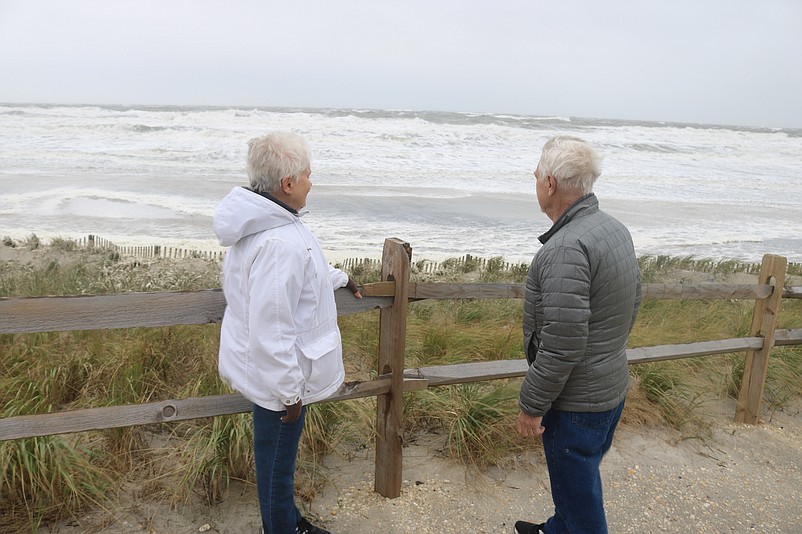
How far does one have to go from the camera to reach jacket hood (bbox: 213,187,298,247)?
231 cm

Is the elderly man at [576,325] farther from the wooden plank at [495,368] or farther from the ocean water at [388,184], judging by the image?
the ocean water at [388,184]

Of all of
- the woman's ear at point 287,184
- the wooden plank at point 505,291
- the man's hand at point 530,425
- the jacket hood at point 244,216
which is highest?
the woman's ear at point 287,184

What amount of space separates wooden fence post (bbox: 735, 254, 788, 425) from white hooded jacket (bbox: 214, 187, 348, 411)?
3645 millimetres

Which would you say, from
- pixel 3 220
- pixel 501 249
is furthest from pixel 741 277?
pixel 3 220

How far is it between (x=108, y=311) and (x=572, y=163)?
196 cm

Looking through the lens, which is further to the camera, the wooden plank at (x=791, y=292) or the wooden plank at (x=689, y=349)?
the wooden plank at (x=791, y=292)

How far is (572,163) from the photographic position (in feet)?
7.89

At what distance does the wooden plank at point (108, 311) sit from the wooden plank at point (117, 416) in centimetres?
38

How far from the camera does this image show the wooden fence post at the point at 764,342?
4660 millimetres

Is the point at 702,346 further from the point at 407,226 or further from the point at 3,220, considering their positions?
the point at 3,220

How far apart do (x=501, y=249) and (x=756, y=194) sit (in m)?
14.5

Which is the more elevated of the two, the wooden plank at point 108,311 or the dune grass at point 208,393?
the wooden plank at point 108,311

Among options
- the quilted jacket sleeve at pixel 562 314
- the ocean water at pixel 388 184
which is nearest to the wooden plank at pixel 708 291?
the quilted jacket sleeve at pixel 562 314

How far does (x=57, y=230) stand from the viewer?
36.3 ft
